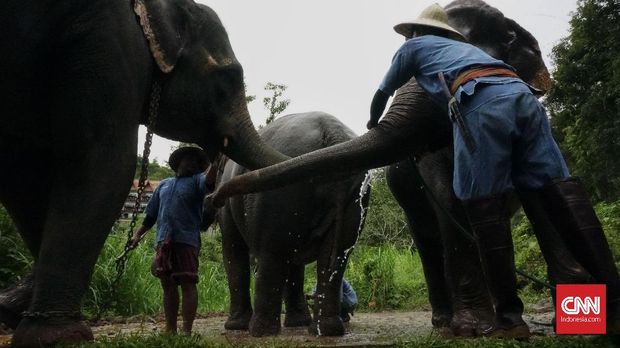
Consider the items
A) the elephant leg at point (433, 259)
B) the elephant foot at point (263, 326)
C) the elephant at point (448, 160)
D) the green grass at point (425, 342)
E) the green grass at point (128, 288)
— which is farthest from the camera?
the green grass at point (128, 288)

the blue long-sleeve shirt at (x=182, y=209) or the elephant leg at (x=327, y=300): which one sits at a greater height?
the blue long-sleeve shirt at (x=182, y=209)

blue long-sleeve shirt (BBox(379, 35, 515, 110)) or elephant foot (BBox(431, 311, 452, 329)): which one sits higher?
blue long-sleeve shirt (BBox(379, 35, 515, 110))

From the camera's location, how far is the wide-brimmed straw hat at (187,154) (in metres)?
5.35

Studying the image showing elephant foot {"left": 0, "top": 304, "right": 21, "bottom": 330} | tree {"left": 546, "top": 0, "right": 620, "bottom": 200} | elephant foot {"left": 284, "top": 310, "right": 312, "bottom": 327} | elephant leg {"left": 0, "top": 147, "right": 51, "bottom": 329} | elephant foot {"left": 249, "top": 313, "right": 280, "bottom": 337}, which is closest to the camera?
elephant leg {"left": 0, "top": 147, "right": 51, "bottom": 329}

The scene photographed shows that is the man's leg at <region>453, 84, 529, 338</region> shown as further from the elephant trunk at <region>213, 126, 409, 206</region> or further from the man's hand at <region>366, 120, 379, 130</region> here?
the man's hand at <region>366, 120, 379, 130</region>

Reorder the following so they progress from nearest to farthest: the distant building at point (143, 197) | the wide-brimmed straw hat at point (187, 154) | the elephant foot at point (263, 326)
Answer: the elephant foot at point (263, 326)
the wide-brimmed straw hat at point (187, 154)
the distant building at point (143, 197)

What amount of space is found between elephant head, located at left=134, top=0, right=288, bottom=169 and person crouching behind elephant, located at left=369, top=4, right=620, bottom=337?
5.28 feet

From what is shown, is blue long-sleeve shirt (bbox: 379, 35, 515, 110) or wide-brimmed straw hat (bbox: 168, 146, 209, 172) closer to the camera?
blue long-sleeve shirt (bbox: 379, 35, 515, 110)

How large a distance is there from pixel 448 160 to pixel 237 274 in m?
2.33

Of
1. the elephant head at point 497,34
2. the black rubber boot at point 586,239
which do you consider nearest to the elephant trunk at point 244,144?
the elephant head at point 497,34

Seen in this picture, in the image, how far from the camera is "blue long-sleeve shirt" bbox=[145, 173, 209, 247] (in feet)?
16.9

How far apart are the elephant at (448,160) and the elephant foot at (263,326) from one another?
1257mm

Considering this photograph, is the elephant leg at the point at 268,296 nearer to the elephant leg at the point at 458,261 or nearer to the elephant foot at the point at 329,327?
the elephant foot at the point at 329,327

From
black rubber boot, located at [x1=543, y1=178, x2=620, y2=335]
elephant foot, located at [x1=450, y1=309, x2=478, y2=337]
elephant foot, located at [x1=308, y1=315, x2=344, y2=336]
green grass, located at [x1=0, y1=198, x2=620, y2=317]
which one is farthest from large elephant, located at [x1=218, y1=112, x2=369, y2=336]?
black rubber boot, located at [x1=543, y1=178, x2=620, y2=335]
